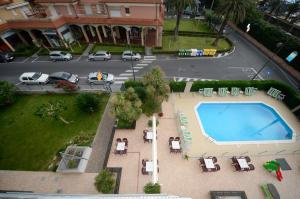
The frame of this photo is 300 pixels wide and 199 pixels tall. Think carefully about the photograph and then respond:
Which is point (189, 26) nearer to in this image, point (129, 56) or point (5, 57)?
point (129, 56)

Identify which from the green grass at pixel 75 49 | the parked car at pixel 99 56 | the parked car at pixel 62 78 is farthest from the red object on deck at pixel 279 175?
the green grass at pixel 75 49

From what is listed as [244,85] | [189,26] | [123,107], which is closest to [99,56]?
[123,107]

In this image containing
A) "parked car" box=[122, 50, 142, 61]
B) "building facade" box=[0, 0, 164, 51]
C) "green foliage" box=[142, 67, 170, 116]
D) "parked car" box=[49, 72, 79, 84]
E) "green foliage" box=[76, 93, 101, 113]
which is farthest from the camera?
"parked car" box=[122, 50, 142, 61]

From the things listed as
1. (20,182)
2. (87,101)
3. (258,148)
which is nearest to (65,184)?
(20,182)

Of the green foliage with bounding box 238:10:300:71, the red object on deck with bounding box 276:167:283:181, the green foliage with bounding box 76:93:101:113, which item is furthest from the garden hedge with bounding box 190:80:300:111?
the green foliage with bounding box 76:93:101:113

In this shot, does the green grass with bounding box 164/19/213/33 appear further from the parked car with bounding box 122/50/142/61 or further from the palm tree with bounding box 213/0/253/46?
the parked car with bounding box 122/50/142/61

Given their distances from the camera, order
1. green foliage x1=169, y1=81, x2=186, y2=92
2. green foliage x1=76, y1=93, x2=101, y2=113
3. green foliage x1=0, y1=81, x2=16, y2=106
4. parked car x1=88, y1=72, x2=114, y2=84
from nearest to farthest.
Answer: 1. green foliage x1=76, y1=93, x2=101, y2=113
2. green foliage x1=0, y1=81, x2=16, y2=106
3. green foliage x1=169, y1=81, x2=186, y2=92
4. parked car x1=88, y1=72, x2=114, y2=84
